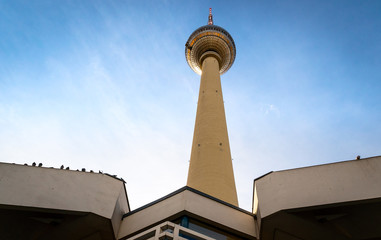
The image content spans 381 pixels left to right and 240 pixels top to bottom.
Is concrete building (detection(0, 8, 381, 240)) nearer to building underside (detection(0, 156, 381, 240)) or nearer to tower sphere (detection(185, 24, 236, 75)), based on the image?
building underside (detection(0, 156, 381, 240))

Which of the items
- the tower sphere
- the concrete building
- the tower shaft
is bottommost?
the concrete building

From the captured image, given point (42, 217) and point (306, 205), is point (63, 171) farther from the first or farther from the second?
point (306, 205)

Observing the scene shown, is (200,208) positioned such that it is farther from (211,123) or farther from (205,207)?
(211,123)

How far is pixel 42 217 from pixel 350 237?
10.3 metres

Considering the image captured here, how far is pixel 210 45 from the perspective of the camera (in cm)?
3341

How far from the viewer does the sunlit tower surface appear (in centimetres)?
1634

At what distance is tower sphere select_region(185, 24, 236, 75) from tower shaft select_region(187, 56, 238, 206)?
30.1 feet

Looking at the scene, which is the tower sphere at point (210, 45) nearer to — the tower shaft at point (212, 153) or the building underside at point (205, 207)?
the tower shaft at point (212, 153)

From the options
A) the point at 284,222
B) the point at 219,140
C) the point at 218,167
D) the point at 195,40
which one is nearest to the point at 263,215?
the point at 284,222

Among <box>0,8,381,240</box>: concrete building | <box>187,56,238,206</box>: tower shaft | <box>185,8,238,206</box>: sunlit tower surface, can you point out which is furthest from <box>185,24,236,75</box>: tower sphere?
<box>0,8,381,240</box>: concrete building

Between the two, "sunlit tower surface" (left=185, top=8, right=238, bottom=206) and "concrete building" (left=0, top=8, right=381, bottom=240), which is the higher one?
"sunlit tower surface" (left=185, top=8, right=238, bottom=206)

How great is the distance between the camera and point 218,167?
17.0 m

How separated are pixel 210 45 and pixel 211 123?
15536mm

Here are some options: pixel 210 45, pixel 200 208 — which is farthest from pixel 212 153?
pixel 210 45
